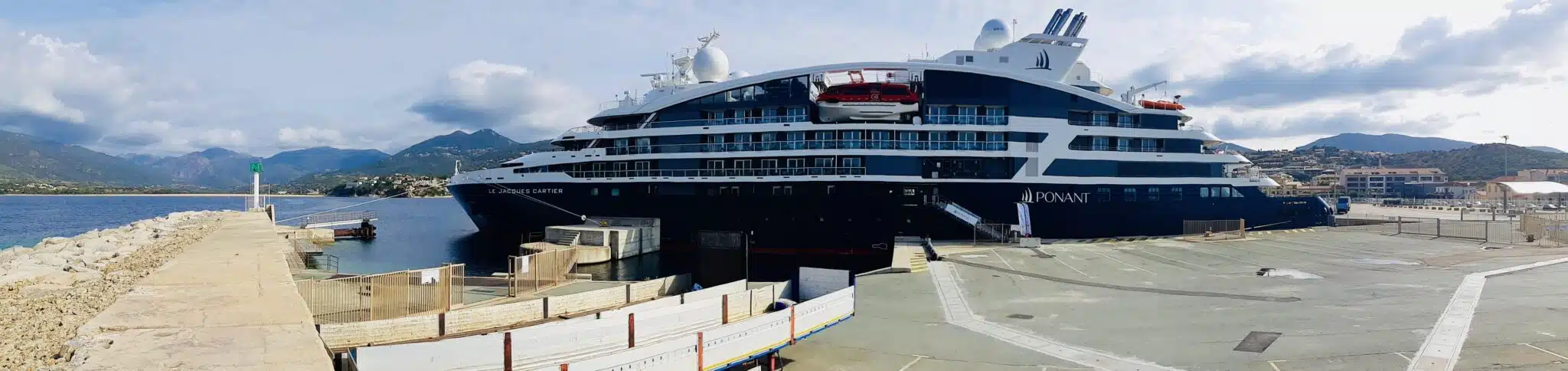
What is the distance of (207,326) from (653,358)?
16.2 feet

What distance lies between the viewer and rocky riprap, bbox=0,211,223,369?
7.08 m

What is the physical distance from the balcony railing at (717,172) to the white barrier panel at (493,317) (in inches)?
834

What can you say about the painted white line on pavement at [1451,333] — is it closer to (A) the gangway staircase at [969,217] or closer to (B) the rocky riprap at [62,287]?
(B) the rocky riprap at [62,287]

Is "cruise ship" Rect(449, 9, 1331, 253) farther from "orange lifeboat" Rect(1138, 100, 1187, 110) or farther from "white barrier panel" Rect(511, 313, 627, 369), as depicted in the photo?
"white barrier panel" Rect(511, 313, 627, 369)

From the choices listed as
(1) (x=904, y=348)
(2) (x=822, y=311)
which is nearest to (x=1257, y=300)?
(1) (x=904, y=348)

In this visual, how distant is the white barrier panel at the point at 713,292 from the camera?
13568 mm

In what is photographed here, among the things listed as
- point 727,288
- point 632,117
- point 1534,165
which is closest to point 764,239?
point 632,117

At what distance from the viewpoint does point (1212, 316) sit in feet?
47.5

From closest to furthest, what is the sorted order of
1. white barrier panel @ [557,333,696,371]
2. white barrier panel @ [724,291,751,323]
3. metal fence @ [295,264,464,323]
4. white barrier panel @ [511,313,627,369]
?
white barrier panel @ [557,333,696,371] < white barrier panel @ [511,313,627,369] < white barrier panel @ [724,291,751,323] < metal fence @ [295,264,464,323]

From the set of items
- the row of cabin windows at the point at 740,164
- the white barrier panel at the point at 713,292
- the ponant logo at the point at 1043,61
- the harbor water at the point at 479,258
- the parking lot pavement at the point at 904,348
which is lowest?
the harbor water at the point at 479,258

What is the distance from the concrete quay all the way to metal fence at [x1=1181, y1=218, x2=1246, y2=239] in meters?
9.95

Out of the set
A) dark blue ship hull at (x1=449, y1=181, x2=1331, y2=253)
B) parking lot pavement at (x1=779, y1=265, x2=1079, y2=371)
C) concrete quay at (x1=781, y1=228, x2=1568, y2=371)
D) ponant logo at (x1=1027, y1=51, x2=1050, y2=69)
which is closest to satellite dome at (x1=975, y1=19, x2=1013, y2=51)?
ponant logo at (x1=1027, y1=51, x2=1050, y2=69)

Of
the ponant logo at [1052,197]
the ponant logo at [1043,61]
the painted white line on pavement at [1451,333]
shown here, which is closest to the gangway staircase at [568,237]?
the ponant logo at [1052,197]

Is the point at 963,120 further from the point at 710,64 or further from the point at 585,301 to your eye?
the point at 585,301
